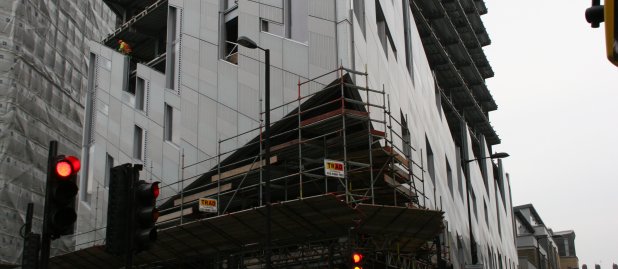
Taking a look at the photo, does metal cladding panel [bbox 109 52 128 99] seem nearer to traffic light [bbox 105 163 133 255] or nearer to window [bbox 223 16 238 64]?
window [bbox 223 16 238 64]

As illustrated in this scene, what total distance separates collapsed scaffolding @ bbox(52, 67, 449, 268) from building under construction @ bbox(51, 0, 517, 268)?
0.07 meters

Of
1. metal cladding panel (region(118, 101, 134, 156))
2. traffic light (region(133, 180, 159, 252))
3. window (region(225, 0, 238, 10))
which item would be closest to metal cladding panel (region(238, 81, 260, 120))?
window (region(225, 0, 238, 10))

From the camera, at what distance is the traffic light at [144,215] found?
8070 millimetres

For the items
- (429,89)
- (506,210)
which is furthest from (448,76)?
(506,210)

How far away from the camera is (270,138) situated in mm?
25422

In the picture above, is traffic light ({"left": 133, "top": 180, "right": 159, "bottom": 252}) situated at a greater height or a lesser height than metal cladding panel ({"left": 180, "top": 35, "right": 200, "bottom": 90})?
lesser

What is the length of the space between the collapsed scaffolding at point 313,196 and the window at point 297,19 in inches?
86.3

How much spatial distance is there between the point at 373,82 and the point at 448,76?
40.5 meters

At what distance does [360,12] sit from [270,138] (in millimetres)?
6169

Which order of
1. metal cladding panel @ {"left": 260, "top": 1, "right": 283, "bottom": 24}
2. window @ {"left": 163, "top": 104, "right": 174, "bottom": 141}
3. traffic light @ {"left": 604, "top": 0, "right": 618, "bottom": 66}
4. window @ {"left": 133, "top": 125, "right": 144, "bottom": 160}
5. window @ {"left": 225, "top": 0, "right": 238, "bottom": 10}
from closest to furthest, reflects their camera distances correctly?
traffic light @ {"left": 604, "top": 0, "right": 618, "bottom": 66} < metal cladding panel @ {"left": 260, "top": 1, "right": 283, "bottom": 24} < window @ {"left": 225, "top": 0, "right": 238, "bottom": 10} < window @ {"left": 163, "top": 104, "right": 174, "bottom": 141} < window @ {"left": 133, "top": 125, "right": 144, "bottom": 160}

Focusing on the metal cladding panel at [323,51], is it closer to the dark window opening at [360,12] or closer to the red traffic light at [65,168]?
the dark window opening at [360,12]

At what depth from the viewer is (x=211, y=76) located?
29062 millimetres

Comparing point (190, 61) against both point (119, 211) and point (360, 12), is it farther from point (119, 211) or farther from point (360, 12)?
point (119, 211)

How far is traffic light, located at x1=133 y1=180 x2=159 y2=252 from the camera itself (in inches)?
318
